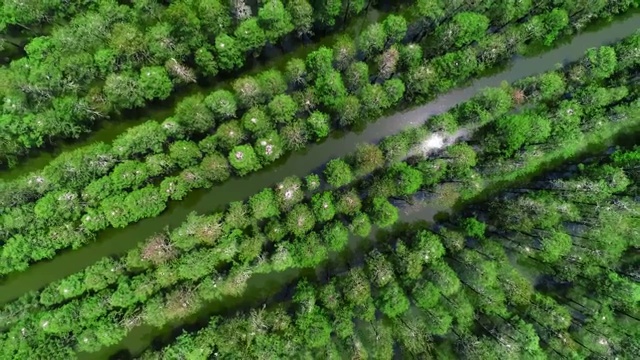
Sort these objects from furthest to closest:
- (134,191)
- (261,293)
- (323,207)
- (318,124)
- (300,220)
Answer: (261,293) → (318,124) → (323,207) → (134,191) → (300,220)

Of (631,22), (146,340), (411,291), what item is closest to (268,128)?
(411,291)

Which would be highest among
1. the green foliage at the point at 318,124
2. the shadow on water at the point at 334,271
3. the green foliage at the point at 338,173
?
the green foliage at the point at 318,124

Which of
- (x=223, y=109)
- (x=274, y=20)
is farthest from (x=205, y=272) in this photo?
(x=274, y=20)

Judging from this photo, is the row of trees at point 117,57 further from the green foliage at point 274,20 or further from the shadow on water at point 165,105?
the shadow on water at point 165,105

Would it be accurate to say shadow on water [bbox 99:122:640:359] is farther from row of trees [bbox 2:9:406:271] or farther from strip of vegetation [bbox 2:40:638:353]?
row of trees [bbox 2:9:406:271]

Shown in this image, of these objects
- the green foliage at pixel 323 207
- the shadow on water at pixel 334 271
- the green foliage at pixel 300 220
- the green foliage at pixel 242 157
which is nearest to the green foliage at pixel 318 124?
the green foliage at pixel 323 207

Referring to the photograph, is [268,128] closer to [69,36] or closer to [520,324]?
[69,36]

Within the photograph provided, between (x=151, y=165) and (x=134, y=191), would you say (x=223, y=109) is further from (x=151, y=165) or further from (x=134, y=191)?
(x=134, y=191)
